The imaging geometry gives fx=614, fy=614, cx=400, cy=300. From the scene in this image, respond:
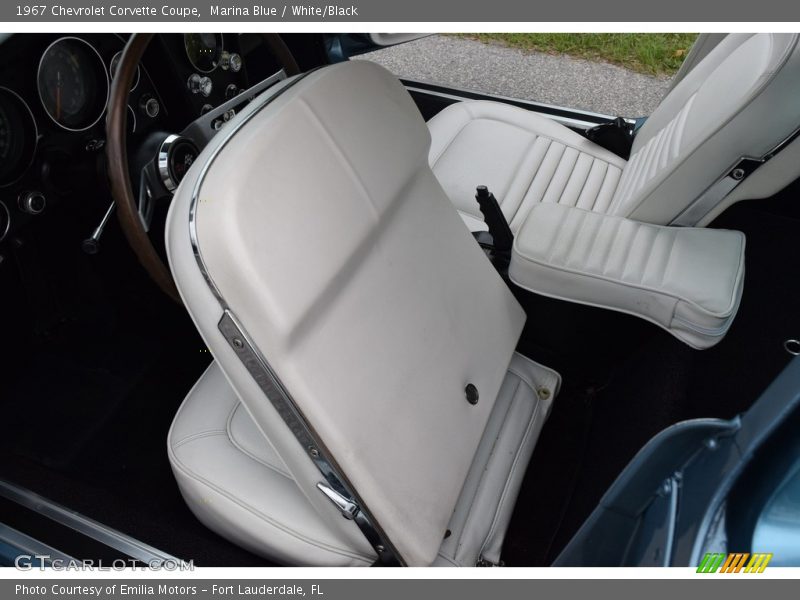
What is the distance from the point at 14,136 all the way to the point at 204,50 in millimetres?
463

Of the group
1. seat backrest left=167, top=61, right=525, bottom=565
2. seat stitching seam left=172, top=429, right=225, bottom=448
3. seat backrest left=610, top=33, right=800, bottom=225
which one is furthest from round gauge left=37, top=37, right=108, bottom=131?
seat backrest left=610, top=33, right=800, bottom=225

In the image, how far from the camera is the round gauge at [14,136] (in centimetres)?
119

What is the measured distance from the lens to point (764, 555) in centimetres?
58

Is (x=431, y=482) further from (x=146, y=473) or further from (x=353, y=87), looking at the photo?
(x=146, y=473)

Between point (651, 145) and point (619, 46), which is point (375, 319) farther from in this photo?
point (619, 46)

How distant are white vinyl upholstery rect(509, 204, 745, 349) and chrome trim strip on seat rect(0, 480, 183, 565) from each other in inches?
36.5

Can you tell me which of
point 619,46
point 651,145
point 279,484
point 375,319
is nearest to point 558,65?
point 619,46

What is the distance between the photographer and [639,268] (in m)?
1.31

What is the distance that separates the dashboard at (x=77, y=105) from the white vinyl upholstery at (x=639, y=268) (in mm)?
770

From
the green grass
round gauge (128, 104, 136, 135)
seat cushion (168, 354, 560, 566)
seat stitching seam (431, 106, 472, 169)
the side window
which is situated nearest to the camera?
seat cushion (168, 354, 560, 566)

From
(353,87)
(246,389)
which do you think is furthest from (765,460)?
(353,87)

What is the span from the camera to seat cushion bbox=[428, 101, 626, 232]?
1.81 m

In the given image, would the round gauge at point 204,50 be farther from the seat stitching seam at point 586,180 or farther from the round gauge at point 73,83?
the seat stitching seam at point 586,180

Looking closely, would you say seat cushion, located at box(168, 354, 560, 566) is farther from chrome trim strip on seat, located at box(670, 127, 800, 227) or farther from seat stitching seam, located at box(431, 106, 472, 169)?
seat stitching seam, located at box(431, 106, 472, 169)
